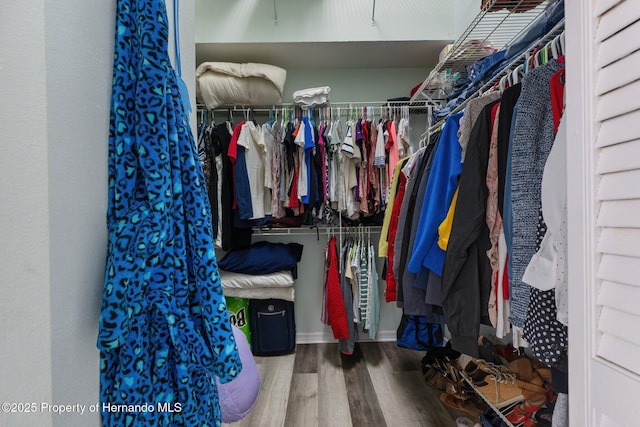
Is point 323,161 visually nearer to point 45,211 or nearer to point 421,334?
point 421,334

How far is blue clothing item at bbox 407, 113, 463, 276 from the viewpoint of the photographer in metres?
1.18

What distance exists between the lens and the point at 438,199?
1.23 m

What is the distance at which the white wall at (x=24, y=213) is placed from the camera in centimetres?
A: 39

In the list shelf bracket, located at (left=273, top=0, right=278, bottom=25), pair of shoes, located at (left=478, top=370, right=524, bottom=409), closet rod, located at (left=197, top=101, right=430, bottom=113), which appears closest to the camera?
pair of shoes, located at (left=478, top=370, right=524, bottom=409)

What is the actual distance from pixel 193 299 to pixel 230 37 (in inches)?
87.8

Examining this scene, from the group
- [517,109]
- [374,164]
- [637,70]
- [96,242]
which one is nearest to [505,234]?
[517,109]

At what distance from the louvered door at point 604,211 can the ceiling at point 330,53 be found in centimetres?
198

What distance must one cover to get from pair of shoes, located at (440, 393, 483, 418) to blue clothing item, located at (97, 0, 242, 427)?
1613 millimetres

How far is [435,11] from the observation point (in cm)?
221

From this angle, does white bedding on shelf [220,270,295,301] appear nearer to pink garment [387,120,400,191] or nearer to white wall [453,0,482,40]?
pink garment [387,120,400,191]

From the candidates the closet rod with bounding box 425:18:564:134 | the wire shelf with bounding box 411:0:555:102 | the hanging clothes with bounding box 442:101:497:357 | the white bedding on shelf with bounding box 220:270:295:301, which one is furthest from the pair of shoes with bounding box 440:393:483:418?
the wire shelf with bounding box 411:0:555:102

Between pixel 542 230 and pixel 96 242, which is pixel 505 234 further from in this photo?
pixel 96 242

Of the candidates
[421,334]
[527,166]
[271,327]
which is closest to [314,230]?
[271,327]

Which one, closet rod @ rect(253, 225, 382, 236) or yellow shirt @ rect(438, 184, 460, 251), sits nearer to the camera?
yellow shirt @ rect(438, 184, 460, 251)
